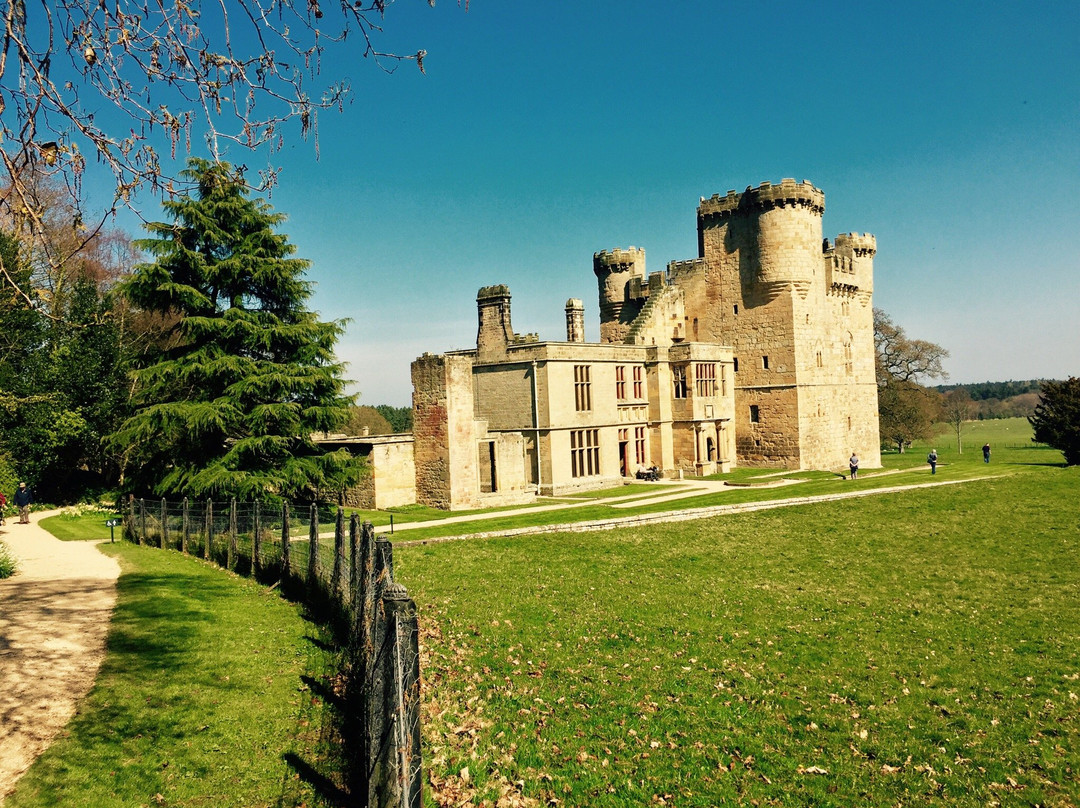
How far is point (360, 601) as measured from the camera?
10047mm

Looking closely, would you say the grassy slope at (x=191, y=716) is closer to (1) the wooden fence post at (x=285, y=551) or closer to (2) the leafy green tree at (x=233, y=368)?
(1) the wooden fence post at (x=285, y=551)

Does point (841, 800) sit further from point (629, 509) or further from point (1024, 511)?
point (1024, 511)

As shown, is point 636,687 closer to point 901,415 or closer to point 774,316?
point 774,316

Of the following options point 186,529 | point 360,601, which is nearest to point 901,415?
point 186,529

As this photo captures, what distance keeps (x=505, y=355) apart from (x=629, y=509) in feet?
37.1

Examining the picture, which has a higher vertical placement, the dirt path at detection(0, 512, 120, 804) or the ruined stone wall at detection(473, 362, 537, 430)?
the ruined stone wall at detection(473, 362, 537, 430)

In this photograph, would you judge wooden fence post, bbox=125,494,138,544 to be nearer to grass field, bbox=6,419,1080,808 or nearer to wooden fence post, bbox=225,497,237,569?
grass field, bbox=6,419,1080,808

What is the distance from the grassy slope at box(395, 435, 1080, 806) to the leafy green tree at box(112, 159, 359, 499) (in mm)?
8818

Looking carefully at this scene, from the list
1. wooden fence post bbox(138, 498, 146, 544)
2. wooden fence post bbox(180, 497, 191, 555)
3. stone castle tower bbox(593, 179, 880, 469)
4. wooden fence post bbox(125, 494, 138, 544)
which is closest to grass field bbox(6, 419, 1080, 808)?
wooden fence post bbox(180, 497, 191, 555)

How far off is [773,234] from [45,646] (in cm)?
3880

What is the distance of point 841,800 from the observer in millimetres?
7688

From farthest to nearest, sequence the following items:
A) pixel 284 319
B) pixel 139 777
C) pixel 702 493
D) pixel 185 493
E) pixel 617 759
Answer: pixel 702 493 → pixel 284 319 → pixel 185 493 → pixel 617 759 → pixel 139 777

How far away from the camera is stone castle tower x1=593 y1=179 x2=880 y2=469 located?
41656mm

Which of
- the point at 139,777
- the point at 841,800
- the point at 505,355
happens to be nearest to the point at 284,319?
the point at 505,355
